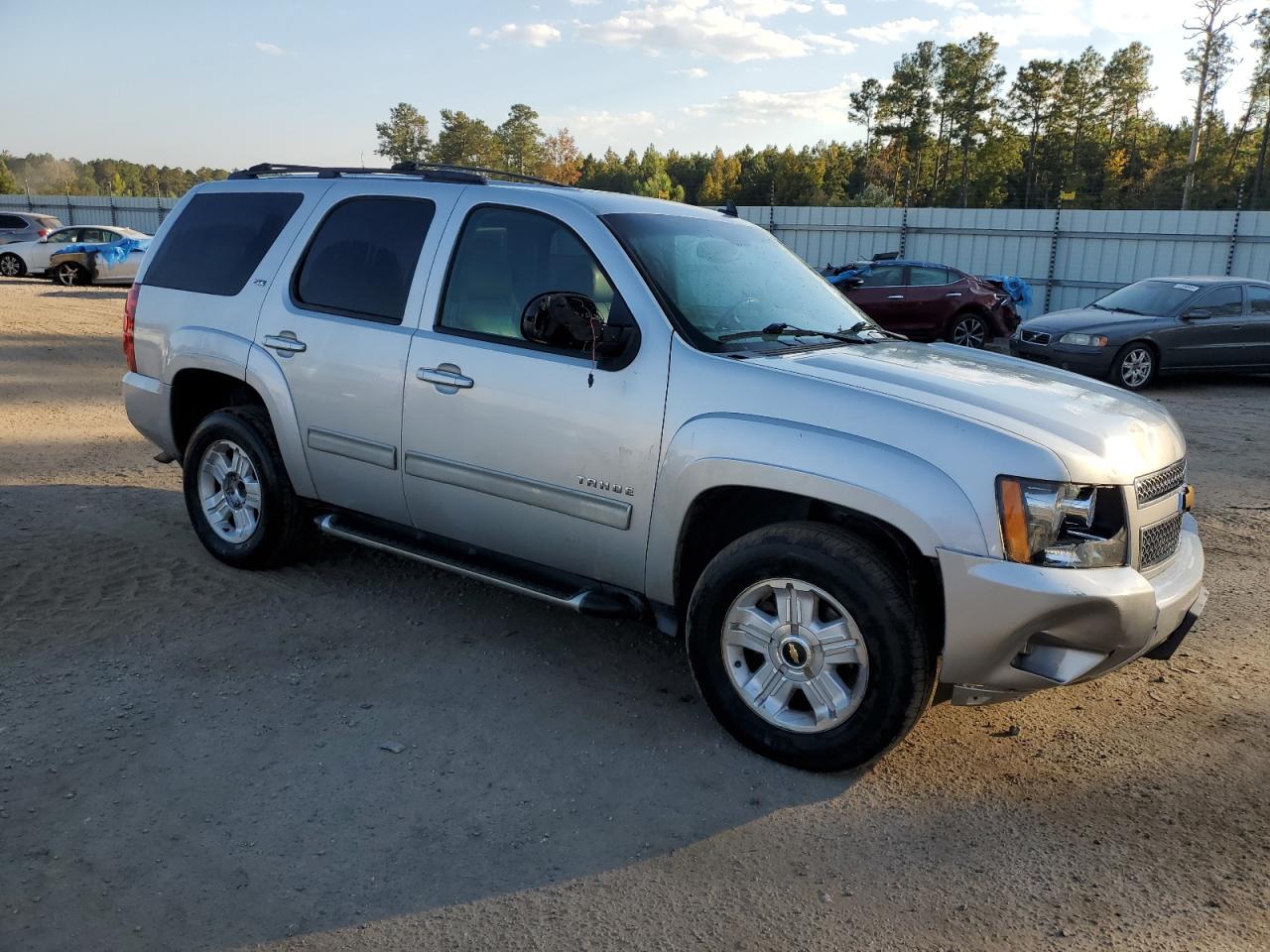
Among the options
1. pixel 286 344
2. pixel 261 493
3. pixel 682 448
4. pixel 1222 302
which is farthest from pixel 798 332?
pixel 1222 302

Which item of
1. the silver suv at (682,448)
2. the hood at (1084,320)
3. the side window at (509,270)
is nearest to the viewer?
the silver suv at (682,448)

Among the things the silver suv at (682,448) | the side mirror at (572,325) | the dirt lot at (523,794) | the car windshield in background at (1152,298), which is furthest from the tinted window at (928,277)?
the side mirror at (572,325)

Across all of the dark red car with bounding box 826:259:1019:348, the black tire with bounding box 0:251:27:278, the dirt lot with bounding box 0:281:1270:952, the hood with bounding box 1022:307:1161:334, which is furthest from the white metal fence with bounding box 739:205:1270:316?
the dirt lot with bounding box 0:281:1270:952

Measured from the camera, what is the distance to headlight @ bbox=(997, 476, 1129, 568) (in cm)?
308

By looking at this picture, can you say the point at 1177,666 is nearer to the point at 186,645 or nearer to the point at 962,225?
the point at 186,645

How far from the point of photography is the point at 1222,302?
13461mm

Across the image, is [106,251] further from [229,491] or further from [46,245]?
[229,491]

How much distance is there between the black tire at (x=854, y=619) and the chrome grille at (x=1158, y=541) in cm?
80

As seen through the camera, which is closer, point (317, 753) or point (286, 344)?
point (317, 753)

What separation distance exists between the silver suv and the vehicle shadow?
0.39 meters

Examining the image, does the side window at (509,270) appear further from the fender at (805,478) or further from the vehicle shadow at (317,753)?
the vehicle shadow at (317,753)

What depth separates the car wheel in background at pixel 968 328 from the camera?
17.1 m

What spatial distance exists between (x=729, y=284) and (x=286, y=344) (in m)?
2.12

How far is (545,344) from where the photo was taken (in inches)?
157
